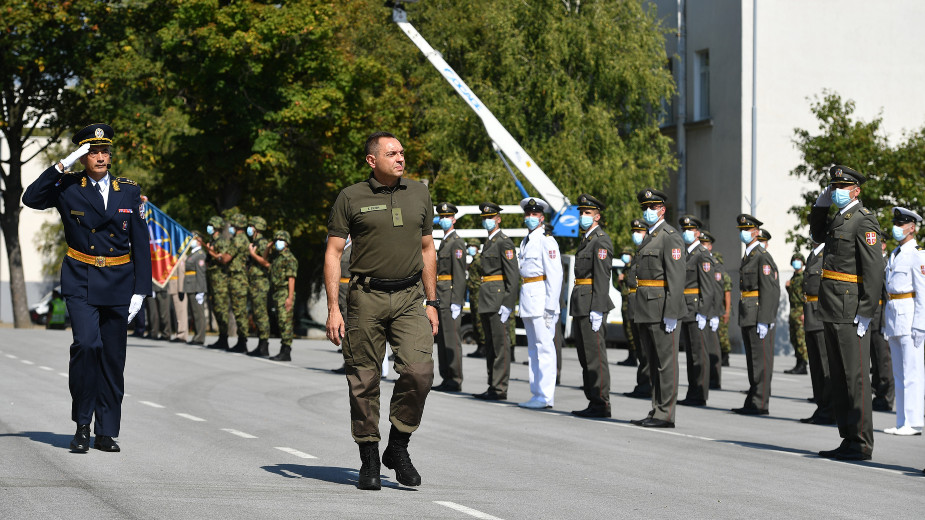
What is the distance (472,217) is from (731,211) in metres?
7.98

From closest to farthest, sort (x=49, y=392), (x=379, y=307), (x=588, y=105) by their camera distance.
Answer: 1. (x=379, y=307)
2. (x=49, y=392)
3. (x=588, y=105)

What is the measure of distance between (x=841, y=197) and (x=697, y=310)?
19.1 feet

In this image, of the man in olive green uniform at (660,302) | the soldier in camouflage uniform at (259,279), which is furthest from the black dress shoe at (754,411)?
the soldier in camouflage uniform at (259,279)

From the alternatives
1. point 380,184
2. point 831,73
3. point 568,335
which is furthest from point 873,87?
point 380,184

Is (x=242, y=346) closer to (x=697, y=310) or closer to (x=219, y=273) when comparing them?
(x=219, y=273)

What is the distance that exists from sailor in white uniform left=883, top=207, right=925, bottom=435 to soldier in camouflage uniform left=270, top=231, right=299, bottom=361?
34.2ft

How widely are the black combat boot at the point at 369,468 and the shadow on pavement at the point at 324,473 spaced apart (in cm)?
19

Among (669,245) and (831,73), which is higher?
(831,73)

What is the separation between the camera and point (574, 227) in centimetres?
2980

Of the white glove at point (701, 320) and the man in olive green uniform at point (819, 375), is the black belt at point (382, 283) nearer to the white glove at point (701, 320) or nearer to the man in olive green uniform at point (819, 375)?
the man in olive green uniform at point (819, 375)

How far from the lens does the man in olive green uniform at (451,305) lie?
1625 cm

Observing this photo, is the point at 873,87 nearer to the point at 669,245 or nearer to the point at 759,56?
the point at 759,56

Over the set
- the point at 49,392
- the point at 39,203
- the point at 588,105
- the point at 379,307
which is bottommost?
the point at 49,392

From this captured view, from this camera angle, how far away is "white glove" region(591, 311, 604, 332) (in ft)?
44.4
